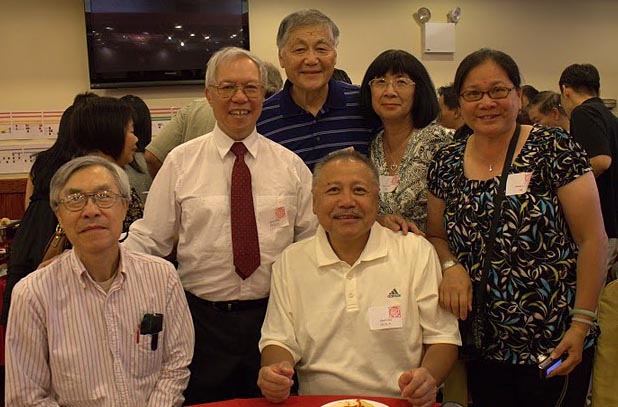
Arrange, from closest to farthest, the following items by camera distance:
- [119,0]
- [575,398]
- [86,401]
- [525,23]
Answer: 1. [86,401]
2. [575,398]
3. [119,0]
4. [525,23]

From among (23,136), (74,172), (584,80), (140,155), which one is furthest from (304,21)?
(23,136)

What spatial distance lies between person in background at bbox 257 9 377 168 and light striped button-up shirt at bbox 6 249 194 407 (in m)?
0.99

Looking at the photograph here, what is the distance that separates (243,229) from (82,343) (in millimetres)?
686

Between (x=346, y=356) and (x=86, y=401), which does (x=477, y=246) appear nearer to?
(x=346, y=356)

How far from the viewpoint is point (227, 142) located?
226 cm

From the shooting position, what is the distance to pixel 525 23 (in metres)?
6.79

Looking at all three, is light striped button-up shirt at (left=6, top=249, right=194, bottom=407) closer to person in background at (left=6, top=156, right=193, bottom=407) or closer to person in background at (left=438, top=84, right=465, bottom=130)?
person in background at (left=6, top=156, right=193, bottom=407)

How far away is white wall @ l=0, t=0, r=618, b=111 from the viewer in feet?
18.5

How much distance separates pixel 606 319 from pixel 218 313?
1358mm

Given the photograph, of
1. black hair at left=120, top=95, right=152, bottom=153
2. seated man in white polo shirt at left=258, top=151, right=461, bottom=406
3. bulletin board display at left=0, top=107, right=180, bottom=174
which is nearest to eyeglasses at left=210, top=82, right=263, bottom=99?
seated man in white polo shirt at left=258, top=151, right=461, bottom=406

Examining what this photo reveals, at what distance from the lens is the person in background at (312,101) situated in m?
2.51

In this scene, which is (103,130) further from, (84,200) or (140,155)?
(84,200)

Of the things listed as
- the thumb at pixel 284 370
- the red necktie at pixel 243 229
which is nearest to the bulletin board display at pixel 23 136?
the red necktie at pixel 243 229

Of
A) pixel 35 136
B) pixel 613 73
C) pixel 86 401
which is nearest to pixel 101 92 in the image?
pixel 35 136
